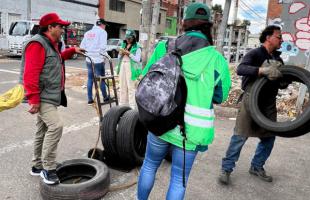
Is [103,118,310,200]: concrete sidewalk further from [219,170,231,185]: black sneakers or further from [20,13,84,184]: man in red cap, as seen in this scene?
[20,13,84,184]: man in red cap

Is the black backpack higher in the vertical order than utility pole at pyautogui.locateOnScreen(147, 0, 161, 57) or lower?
lower

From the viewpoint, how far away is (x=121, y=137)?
12.6 ft

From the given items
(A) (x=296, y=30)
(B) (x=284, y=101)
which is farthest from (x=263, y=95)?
(A) (x=296, y=30)

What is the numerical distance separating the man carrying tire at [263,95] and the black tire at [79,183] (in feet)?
4.79

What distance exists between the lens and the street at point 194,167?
3631 millimetres

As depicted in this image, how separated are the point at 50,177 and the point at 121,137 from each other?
934 millimetres

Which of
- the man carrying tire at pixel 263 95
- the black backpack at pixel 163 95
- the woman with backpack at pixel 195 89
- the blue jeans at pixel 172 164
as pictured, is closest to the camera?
the black backpack at pixel 163 95

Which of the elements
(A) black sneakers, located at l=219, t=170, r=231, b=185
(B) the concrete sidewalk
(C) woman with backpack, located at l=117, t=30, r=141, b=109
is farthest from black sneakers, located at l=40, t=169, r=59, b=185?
(C) woman with backpack, located at l=117, t=30, r=141, b=109

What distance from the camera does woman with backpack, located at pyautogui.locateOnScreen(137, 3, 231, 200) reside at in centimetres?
245

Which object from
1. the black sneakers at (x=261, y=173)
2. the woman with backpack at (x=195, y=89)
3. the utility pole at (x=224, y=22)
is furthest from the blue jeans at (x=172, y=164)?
the utility pole at (x=224, y=22)

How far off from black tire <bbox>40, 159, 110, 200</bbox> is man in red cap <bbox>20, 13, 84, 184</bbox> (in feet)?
0.38

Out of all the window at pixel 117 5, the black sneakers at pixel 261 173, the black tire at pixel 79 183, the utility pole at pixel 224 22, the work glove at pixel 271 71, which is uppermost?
the window at pixel 117 5

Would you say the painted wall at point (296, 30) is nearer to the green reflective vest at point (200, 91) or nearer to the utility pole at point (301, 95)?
the utility pole at point (301, 95)

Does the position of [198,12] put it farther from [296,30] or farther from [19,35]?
[19,35]
